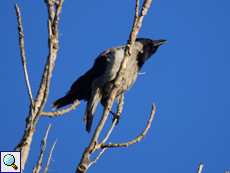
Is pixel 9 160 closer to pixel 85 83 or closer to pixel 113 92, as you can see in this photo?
pixel 113 92

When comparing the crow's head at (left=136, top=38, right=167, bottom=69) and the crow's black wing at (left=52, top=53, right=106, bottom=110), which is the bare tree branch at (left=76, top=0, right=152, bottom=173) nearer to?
the crow's black wing at (left=52, top=53, right=106, bottom=110)

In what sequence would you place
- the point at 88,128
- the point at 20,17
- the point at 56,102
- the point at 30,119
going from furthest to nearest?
1. the point at 88,128
2. the point at 56,102
3. the point at 30,119
4. the point at 20,17

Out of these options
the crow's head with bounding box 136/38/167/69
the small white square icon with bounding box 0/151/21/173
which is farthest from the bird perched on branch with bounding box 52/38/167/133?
the small white square icon with bounding box 0/151/21/173

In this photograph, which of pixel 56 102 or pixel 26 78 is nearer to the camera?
pixel 26 78

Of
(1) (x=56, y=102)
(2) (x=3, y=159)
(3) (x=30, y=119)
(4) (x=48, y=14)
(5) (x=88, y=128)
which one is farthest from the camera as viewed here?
(5) (x=88, y=128)

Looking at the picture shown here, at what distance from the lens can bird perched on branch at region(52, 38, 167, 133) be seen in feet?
17.6

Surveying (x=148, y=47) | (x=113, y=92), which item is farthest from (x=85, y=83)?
(x=113, y=92)

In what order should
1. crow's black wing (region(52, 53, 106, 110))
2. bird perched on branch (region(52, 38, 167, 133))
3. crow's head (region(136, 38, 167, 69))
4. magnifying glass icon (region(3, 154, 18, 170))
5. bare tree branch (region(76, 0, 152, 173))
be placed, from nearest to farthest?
bare tree branch (region(76, 0, 152, 173)), magnifying glass icon (region(3, 154, 18, 170)), bird perched on branch (region(52, 38, 167, 133)), crow's black wing (region(52, 53, 106, 110)), crow's head (region(136, 38, 167, 69))

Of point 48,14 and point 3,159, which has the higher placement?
point 48,14

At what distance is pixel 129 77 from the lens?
5.43m

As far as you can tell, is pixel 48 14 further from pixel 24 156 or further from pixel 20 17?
pixel 24 156

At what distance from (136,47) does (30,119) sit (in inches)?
143

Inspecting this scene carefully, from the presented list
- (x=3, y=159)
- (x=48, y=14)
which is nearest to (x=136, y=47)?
(x=48, y=14)

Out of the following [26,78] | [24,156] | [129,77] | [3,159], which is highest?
[129,77]
